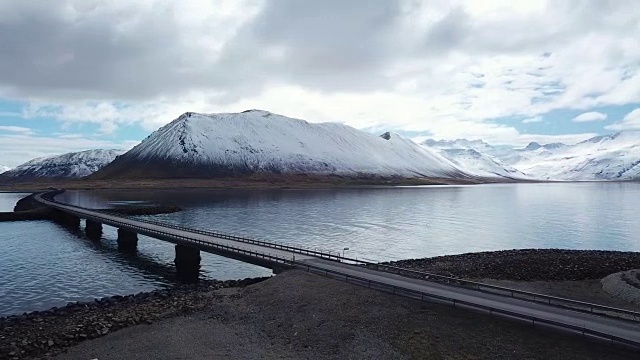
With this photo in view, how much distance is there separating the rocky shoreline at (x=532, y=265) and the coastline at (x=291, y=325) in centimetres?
1912

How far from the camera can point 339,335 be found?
32.9 m

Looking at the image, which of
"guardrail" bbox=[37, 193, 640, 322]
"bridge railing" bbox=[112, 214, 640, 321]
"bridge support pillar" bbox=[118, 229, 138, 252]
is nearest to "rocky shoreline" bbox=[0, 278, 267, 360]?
"guardrail" bbox=[37, 193, 640, 322]

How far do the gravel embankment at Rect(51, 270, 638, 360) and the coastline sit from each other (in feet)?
0.22

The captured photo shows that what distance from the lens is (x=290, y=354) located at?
30.4 m

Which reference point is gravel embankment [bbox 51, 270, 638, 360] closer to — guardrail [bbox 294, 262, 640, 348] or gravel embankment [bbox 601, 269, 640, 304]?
guardrail [bbox 294, 262, 640, 348]

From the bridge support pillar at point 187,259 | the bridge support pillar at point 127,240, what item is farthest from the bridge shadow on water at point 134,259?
the bridge support pillar at point 127,240

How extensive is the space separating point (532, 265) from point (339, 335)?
34.7 metres

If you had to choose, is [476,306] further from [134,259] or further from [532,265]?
[134,259]

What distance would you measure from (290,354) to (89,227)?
85.0m

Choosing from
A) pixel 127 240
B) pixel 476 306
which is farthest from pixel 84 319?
pixel 127 240

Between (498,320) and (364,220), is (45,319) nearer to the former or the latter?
Answer: (498,320)

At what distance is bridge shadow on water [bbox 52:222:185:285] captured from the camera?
5997 centimetres

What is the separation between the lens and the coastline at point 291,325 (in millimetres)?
29766

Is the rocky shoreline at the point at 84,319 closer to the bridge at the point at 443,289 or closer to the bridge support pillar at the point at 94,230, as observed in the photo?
the bridge at the point at 443,289
